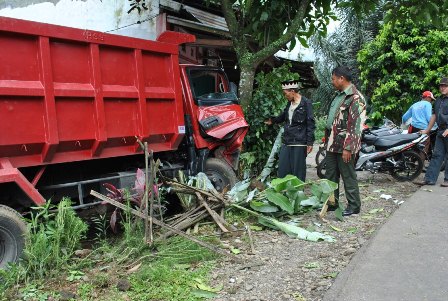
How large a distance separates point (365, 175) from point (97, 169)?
17.4 feet

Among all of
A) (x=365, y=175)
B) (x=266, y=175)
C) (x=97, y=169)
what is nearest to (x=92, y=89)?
(x=97, y=169)

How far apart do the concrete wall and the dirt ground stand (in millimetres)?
5727

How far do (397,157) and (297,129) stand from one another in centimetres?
278

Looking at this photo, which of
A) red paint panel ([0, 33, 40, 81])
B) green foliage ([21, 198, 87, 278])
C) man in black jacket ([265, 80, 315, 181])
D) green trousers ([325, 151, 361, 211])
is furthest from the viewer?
man in black jacket ([265, 80, 315, 181])

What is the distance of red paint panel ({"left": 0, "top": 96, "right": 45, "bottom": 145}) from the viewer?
3.78 meters

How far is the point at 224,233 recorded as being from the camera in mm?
4562

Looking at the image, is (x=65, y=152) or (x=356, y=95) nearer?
(x=65, y=152)

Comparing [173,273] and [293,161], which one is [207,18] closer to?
[293,161]

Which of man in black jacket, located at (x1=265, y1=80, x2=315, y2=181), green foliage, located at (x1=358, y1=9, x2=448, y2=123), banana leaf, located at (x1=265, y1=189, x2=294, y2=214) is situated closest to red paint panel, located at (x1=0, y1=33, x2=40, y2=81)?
banana leaf, located at (x1=265, y1=189, x2=294, y2=214)

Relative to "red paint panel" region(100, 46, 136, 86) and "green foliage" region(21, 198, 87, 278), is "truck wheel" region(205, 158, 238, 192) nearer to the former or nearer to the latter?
Answer: "red paint panel" region(100, 46, 136, 86)

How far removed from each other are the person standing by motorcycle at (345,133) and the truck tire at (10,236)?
346cm

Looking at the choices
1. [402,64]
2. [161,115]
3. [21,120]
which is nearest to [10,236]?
[21,120]

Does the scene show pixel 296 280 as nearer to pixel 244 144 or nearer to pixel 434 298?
pixel 434 298

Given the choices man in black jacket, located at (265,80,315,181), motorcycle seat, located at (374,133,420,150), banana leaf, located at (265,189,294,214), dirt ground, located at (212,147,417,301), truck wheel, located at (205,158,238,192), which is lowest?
dirt ground, located at (212,147,417,301)
